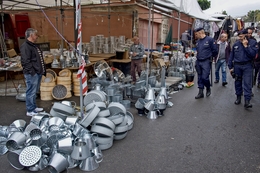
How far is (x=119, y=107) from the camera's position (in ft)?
13.9

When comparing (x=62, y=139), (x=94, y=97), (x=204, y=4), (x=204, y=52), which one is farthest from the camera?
(x=204, y=4)

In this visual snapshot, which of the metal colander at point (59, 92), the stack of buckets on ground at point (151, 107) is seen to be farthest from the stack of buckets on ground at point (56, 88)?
the stack of buckets on ground at point (151, 107)

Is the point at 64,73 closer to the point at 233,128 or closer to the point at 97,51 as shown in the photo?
the point at 97,51

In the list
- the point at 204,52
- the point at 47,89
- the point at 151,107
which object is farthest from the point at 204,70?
the point at 47,89

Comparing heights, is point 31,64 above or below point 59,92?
above

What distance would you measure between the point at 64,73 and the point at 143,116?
3.05m

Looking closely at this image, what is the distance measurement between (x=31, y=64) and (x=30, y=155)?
2.36 m

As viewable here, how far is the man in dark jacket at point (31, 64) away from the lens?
4.79 m

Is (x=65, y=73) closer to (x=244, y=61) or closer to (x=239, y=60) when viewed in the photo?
(x=239, y=60)

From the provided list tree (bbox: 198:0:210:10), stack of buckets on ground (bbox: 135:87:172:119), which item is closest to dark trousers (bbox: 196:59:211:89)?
stack of buckets on ground (bbox: 135:87:172:119)

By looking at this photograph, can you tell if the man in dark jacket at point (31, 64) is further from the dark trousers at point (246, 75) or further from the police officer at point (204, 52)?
the dark trousers at point (246, 75)

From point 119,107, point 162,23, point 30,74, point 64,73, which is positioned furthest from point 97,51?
point 162,23

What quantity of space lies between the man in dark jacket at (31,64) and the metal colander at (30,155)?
2082 millimetres

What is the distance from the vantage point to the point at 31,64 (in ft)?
16.0
